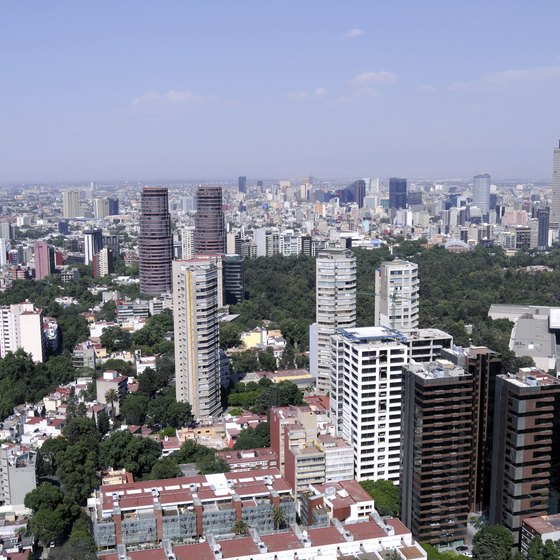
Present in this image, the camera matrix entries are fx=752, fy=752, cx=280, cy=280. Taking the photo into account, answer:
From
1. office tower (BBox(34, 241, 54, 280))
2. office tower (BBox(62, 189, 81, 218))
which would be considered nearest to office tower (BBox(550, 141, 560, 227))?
office tower (BBox(34, 241, 54, 280))

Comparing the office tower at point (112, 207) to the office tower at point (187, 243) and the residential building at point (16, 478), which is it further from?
the residential building at point (16, 478)

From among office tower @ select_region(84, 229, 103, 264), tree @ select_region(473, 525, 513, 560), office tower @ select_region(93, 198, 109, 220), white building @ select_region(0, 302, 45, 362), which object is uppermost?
office tower @ select_region(93, 198, 109, 220)

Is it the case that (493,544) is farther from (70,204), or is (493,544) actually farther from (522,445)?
(70,204)

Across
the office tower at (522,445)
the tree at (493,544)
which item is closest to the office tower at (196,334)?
the office tower at (522,445)

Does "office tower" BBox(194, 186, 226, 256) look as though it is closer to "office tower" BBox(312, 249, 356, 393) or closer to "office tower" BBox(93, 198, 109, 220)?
"office tower" BBox(312, 249, 356, 393)

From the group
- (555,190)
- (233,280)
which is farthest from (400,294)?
(555,190)

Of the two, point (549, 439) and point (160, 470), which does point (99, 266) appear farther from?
point (549, 439)
